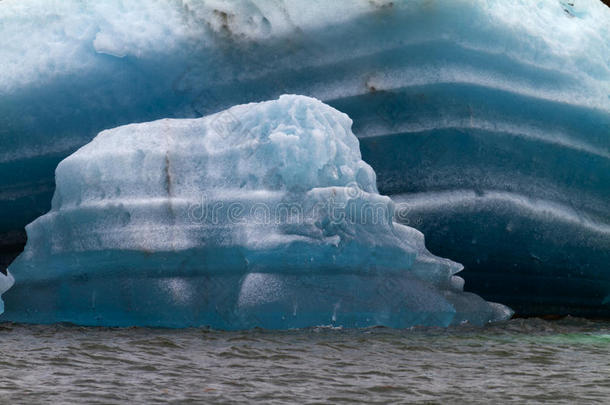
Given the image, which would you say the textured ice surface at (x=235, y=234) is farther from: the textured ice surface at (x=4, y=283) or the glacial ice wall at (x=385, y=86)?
the glacial ice wall at (x=385, y=86)

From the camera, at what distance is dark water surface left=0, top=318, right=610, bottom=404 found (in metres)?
2.19

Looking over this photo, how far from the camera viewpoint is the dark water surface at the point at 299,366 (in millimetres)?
2189

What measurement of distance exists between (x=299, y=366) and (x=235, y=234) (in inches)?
44.4

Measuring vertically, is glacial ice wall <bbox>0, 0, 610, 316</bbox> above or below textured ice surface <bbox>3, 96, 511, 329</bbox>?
above

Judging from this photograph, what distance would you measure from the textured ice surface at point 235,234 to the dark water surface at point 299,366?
180 millimetres

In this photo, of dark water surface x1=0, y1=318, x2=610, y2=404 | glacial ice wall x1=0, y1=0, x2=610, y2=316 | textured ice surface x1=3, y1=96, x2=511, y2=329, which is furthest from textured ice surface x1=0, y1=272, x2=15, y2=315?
glacial ice wall x1=0, y1=0, x2=610, y2=316

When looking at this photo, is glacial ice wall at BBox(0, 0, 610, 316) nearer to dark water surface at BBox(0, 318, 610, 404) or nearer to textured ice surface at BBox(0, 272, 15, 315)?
textured ice surface at BBox(0, 272, 15, 315)

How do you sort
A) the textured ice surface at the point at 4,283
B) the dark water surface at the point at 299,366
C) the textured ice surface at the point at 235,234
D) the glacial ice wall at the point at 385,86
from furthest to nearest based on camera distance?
the glacial ice wall at the point at 385,86 < the textured ice surface at the point at 4,283 < the textured ice surface at the point at 235,234 < the dark water surface at the point at 299,366

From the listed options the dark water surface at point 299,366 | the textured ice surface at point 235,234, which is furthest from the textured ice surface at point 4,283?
the dark water surface at point 299,366

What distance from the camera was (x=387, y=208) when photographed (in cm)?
371

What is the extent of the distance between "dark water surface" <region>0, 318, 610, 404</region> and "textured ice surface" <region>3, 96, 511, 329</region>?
0.59ft

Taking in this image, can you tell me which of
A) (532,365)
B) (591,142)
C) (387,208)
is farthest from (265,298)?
(591,142)

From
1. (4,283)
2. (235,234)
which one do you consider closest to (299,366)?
(235,234)

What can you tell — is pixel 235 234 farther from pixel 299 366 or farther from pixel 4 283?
pixel 4 283
